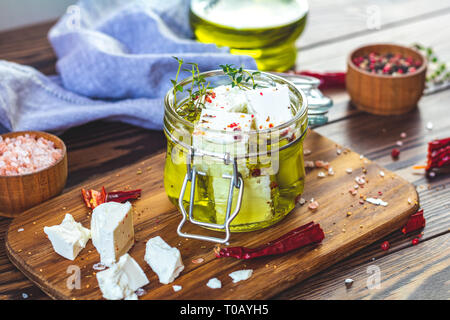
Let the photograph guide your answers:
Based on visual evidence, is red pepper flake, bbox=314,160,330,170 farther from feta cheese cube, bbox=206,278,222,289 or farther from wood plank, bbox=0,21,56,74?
wood plank, bbox=0,21,56,74

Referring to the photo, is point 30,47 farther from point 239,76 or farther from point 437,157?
point 437,157

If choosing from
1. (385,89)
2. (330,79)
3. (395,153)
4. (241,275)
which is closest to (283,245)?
(241,275)

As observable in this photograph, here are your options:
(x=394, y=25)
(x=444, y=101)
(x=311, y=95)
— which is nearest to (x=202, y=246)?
(x=311, y=95)

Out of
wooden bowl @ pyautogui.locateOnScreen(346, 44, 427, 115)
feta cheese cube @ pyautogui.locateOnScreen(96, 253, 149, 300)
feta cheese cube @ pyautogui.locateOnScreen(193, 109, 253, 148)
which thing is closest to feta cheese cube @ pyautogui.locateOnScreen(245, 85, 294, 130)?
feta cheese cube @ pyautogui.locateOnScreen(193, 109, 253, 148)

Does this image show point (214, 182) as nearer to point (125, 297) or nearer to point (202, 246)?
point (202, 246)

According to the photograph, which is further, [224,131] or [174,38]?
[174,38]

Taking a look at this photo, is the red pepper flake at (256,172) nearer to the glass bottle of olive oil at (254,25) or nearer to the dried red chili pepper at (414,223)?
the dried red chili pepper at (414,223)
